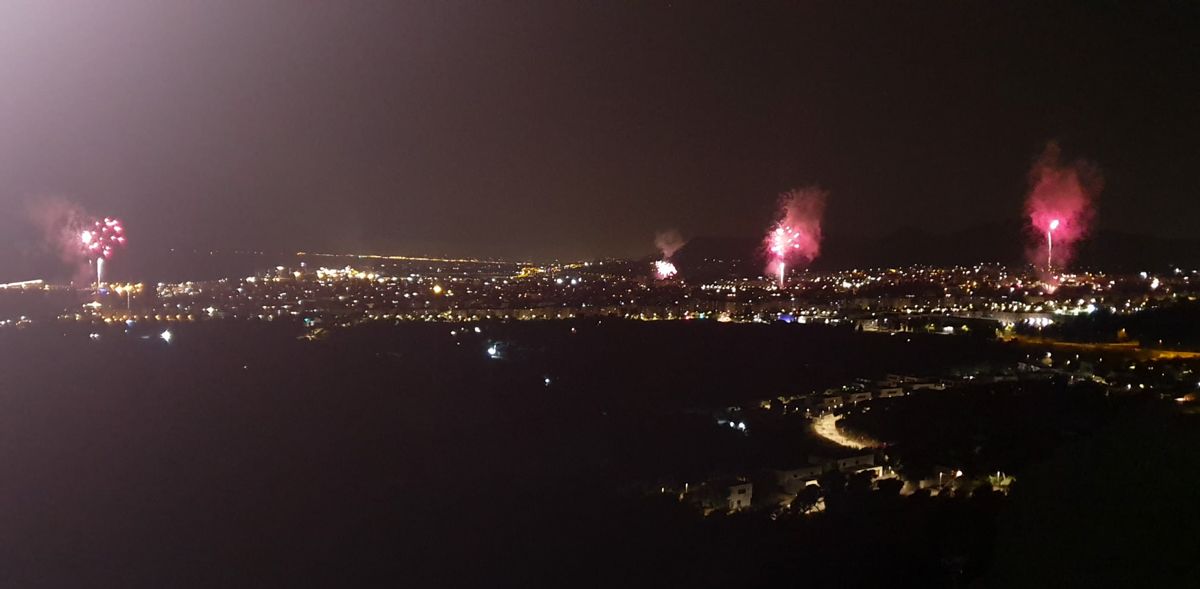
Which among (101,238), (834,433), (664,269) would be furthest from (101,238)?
(664,269)

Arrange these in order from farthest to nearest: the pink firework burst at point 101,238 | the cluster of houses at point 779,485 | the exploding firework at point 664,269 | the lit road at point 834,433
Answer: the exploding firework at point 664,269, the pink firework burst at point 101,238, the lit road at point 834,433, the cluster of houses at point 779,485

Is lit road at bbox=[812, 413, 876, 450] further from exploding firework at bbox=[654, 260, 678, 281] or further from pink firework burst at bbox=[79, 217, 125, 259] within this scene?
exploding firework at bbox=[654, 260, 678, 281]

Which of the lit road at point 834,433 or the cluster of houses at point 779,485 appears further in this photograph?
the lit road at point 834,433

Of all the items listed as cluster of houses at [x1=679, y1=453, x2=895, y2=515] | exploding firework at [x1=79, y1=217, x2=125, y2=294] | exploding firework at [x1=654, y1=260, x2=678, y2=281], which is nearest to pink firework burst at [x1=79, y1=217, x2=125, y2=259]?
exploding firework at [x1=79, y1=217, x2=125, y2=294]

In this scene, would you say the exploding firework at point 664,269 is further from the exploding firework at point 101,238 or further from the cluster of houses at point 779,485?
the cluster of houses at point 779,485

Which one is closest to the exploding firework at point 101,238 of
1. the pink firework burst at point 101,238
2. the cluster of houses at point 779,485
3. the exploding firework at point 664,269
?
the pink firework burst at point 101,238

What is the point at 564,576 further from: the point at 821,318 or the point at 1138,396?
the point at 821,318
